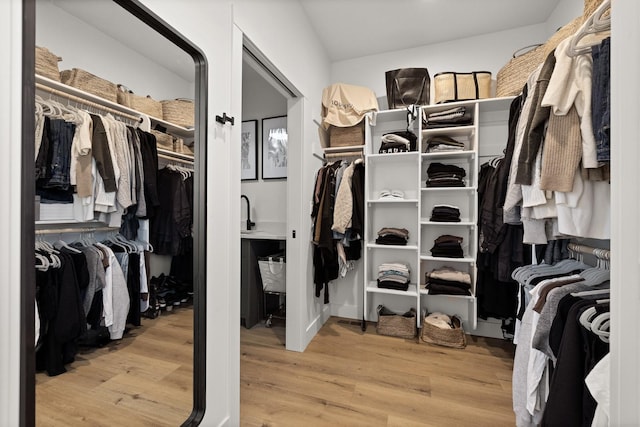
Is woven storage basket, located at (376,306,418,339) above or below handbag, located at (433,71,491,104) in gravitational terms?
below

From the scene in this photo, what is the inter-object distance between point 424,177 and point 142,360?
2627mm

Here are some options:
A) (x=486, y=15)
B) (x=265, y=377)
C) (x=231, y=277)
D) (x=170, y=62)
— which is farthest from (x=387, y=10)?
(x=265, y=377)

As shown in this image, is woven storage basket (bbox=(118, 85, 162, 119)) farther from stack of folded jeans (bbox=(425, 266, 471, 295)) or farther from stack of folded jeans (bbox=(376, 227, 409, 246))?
stack of folded jeans (bbox=(425, 266, 471, 295))

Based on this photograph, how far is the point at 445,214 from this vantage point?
2557 millimetres

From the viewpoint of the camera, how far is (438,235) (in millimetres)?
2793

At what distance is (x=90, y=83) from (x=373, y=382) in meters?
2.19

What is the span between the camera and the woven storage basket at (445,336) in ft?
7.92

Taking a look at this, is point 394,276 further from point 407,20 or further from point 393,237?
point 407,20

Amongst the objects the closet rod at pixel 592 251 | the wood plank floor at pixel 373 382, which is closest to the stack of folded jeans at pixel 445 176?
the closet rod at pixel 592 251

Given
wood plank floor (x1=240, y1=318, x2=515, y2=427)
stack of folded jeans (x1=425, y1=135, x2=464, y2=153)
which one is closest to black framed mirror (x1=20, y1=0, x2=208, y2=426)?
wood plank floor (x1=240, y1=318, x2=515, y2=427)

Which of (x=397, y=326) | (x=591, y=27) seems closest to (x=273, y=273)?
(x=397, y=326)

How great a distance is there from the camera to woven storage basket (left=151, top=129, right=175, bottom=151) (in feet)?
3.62

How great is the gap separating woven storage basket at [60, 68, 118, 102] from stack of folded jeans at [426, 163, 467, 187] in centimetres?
240
